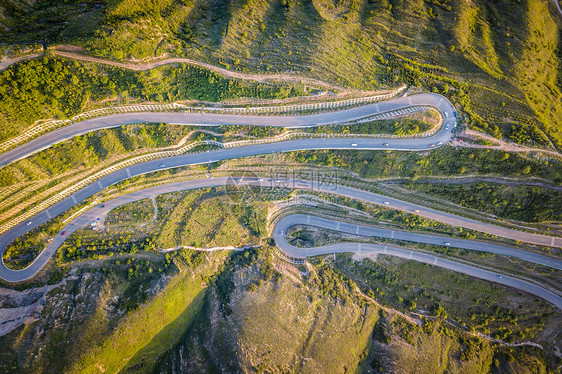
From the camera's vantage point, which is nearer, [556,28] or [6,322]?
[6,322]

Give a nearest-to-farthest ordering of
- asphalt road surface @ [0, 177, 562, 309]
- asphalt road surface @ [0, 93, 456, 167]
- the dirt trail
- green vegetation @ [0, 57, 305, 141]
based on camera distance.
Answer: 1. green vegetation @ [0, 57, 305, 141]
2. the dirt trail
3. asphalt road surface @ [0, 93, 456, 167]
4. asphalt road surface @ [0, 177, 562, 309]

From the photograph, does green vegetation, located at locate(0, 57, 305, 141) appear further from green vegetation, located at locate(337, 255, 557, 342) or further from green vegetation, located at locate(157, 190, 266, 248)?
green vegetation, located at locate(337, 255, 557, 342)

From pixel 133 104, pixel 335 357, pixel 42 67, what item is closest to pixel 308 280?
pixel 335 357

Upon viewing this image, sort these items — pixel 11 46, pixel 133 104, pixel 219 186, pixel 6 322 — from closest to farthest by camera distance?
pixel 11 46 → pixel 6 322 → pixel 133 104 → pixel 219 186

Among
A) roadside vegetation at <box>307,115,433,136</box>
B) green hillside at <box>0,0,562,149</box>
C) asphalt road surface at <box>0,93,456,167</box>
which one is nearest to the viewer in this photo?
green hillside at <box>0,0,562,149</box>

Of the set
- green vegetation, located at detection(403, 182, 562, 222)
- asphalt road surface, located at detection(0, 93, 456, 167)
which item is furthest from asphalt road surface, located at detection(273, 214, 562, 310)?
asphalt road surface, located at detection(0, 93, 456, 167)

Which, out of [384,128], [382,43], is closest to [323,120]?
[384,128]

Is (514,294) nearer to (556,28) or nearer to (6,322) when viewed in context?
(556,28)
